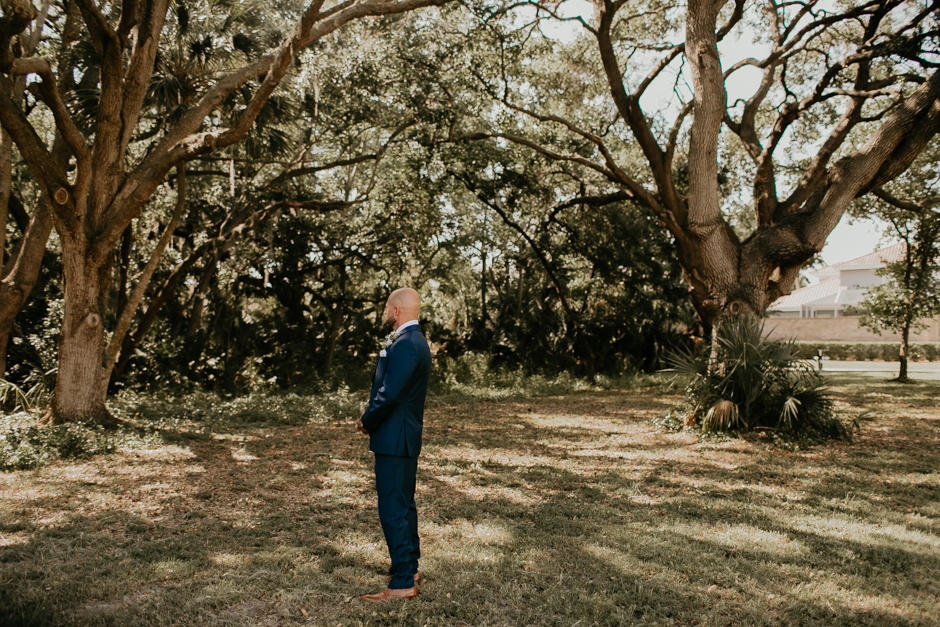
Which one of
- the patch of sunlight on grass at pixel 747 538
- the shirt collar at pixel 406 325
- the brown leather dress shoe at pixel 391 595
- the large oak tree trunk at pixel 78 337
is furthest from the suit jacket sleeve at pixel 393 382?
the large oak tree trunk at pixel 78 337

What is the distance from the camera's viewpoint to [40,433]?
7.23 m

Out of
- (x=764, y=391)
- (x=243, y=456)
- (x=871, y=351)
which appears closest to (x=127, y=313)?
(x=243, y=456)

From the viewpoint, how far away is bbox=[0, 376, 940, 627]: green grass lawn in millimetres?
3439

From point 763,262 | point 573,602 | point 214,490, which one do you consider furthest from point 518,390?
point 573,602

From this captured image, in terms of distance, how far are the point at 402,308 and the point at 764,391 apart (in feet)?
22.5

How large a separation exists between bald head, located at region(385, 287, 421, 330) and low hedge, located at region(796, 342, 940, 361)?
90.2 ft

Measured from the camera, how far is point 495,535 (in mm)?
4652

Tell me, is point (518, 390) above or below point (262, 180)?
below

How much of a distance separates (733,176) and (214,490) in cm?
1516

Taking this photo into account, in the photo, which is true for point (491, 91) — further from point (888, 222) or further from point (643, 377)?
point (888, 222)

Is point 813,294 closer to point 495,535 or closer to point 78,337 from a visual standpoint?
point 495,535

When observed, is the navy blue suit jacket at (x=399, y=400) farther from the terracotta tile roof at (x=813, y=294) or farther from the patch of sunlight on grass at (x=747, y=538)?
the terracotta tile roof at (x=813, y=294)

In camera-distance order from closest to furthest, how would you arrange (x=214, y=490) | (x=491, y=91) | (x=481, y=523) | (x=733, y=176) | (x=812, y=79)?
1. (x=481, y=523)
2. (x=214, y=490)
3. (x=491, y=91)
4. (x=812, y=79)
5. (x=733, y=176)

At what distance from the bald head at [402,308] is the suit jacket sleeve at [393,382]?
0.69 ft
